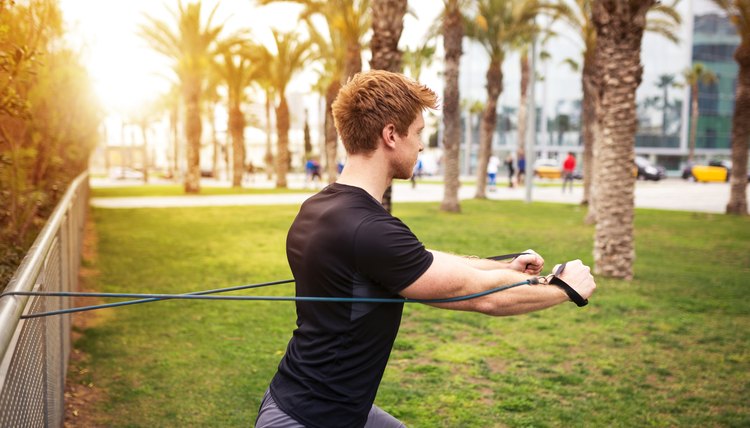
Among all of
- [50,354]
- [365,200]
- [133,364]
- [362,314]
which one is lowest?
[133,364]

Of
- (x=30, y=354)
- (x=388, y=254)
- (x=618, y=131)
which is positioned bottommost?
(x=30, y=354)

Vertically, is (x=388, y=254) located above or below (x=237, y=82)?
below

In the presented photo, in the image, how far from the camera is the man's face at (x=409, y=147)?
2080mm

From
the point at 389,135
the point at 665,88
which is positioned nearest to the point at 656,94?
the point at 665,88

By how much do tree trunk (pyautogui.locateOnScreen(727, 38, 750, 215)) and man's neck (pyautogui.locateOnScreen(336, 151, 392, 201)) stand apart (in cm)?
2224

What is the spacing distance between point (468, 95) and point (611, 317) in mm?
64087

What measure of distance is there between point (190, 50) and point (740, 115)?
21304mm

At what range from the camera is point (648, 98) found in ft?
230

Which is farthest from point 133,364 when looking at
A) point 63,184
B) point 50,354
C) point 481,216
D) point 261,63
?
point 261,63

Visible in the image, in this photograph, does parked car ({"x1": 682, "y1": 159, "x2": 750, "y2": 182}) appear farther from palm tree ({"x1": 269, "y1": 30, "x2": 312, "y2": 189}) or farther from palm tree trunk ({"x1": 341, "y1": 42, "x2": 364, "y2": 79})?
palm tree trunk ({"x1": 341, "y1": 42, "x2": 364, "y2": 79})

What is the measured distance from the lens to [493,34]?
27.8 meters

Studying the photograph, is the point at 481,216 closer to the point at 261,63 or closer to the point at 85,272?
the point at 85,272

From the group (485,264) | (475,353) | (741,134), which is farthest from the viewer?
(741,134)

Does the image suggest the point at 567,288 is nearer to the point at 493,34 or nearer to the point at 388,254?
the point at 388,254
